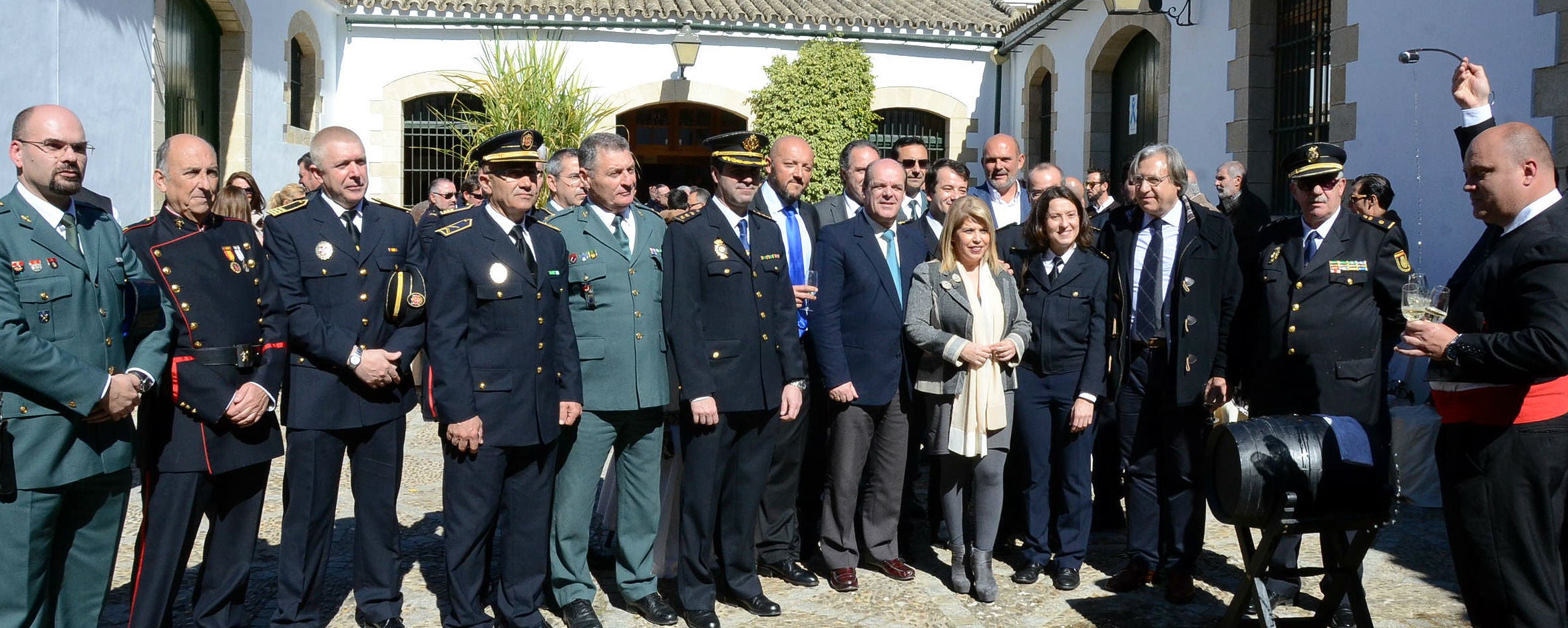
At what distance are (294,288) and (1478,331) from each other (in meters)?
3.96

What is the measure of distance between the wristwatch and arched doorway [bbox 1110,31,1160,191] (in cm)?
1122

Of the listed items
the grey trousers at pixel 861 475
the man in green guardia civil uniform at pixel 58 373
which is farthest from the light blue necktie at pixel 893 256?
the man in green guardia civil uniform at pixel 58 373

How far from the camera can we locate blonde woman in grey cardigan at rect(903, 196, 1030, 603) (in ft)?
16.3

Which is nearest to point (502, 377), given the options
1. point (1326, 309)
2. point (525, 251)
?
point (525, 251)

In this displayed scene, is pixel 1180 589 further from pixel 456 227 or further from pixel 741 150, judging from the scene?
pixel 456 227

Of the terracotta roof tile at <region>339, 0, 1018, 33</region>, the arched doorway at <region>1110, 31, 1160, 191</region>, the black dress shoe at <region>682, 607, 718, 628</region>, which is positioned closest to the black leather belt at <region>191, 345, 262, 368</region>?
the black dress shoe at <region>682, 607, 718, 628</region>

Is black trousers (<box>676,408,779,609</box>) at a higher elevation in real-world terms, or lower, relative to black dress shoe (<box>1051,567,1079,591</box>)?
higher

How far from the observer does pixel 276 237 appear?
4.25m

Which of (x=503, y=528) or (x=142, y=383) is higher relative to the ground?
(x=142, y=383)

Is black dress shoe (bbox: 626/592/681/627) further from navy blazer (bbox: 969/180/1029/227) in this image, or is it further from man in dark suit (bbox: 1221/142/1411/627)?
navy blazer (bbox: 969/180/1029/227)

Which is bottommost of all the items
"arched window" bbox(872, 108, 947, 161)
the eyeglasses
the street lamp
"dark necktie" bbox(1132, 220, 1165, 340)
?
"dark necktie" bbox(1132, 220, 1165, 340)

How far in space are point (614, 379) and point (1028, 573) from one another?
2.09m

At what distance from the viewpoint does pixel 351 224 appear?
14.4 ft

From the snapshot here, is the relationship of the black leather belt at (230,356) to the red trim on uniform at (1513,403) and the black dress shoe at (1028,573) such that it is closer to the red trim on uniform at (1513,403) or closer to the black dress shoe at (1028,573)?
the black dress shoe at (1028,573)
